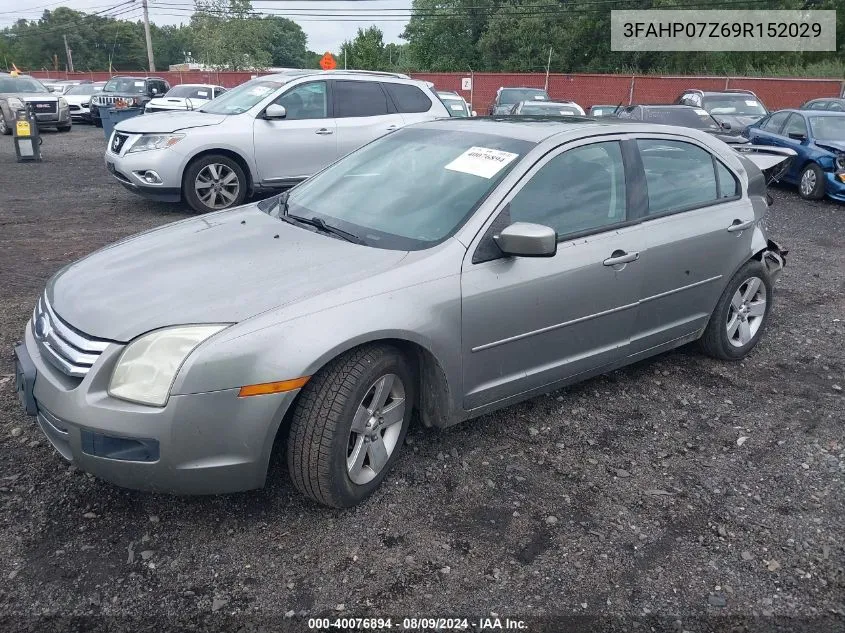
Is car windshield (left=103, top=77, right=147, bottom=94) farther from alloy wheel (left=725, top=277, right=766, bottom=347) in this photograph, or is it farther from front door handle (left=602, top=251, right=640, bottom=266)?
front door handle (left=602, top=251, right=640, bottom=266)

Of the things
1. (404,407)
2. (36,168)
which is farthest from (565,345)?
(36,168)

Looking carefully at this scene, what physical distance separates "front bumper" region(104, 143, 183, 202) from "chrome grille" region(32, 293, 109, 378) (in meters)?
5.46

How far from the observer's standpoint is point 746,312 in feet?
15.6

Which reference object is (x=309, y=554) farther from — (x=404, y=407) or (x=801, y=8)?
(x=801, y=8)

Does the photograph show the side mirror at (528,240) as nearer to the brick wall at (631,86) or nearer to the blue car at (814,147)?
the blue car at (814,147)

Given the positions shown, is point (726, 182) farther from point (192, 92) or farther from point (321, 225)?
point (192, 92)

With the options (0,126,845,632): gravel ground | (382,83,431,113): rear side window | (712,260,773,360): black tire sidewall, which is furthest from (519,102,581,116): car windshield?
(0,126,845,632): gravel ground

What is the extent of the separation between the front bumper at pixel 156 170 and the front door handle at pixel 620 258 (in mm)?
6069

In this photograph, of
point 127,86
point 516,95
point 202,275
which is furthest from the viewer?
point 127,86

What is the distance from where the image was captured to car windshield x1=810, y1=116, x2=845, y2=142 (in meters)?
11.1

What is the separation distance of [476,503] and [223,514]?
1.10 metres

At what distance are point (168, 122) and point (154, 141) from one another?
0.41m

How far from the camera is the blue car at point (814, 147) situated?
1066 centimetres

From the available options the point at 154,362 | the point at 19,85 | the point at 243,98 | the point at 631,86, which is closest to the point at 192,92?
the point at 19,85
